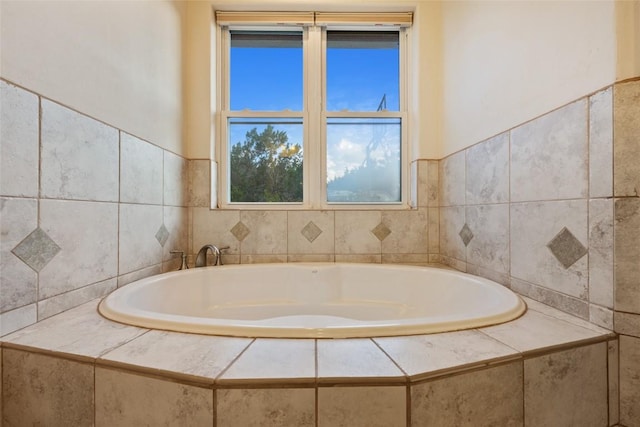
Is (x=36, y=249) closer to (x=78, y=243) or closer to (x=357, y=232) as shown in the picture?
(x=78, y=243)

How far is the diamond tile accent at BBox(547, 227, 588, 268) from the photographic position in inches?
29.9

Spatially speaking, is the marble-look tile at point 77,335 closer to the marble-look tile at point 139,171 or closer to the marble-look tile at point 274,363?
the marble-look tile at point 274,363

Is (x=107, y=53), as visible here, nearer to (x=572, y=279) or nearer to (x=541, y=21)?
(x=541, y=21)

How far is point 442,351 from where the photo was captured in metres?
0.57

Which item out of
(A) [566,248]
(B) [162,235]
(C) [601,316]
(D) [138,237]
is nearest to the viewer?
(C) [601,316]

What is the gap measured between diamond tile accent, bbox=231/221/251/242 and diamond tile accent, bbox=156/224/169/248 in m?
0.33

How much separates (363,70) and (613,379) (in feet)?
5.89

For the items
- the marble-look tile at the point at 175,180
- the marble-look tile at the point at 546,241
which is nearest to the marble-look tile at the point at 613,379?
the marble-look tile at the point at 546,241

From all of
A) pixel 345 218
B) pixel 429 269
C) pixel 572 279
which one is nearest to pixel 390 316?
pixel 429 269

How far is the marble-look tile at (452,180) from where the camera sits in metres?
1.37

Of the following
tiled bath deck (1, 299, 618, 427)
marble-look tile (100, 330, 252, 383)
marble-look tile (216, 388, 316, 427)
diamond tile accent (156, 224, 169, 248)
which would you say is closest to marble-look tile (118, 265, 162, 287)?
diamond tile accent (156, 224, 169, 248)

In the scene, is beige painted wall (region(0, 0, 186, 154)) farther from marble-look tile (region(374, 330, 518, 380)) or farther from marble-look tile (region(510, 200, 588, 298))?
marble-look tile (region(510, 200, 588, 298))

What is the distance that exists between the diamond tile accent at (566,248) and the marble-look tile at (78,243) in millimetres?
1469

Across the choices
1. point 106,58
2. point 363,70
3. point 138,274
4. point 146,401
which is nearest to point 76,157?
point 106,58
